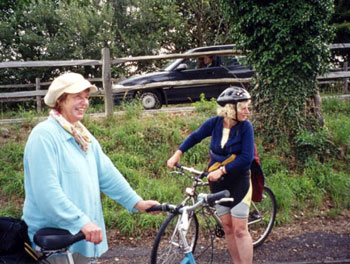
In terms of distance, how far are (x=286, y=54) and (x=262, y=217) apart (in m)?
3.52

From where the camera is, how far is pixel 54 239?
186 cm

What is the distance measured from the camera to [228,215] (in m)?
3.44

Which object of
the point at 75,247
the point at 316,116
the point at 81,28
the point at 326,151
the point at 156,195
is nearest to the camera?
the point at 75,247

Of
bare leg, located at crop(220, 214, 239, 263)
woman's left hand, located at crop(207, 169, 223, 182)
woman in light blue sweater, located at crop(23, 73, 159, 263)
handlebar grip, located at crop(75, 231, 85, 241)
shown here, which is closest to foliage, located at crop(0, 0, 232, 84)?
bare leg, located at crop(220, 214, 239, 263)

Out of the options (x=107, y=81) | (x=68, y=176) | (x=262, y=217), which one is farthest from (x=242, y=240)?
(x=107, y=81)

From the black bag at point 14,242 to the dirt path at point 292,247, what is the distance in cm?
240

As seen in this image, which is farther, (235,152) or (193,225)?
(193,225)

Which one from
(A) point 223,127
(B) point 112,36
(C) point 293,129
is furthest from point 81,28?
(A) point 223,127

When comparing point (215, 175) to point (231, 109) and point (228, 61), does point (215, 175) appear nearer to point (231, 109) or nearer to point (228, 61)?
point (231, 109)

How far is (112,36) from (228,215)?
14.3 m

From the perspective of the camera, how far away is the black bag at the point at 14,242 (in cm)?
185

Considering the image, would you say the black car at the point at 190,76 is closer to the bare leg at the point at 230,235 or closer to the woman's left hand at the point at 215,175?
the bare leg at the point at 230,235

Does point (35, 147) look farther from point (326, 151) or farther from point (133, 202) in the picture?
point (326, 151)

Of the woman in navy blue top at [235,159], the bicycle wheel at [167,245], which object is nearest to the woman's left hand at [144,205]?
the bicycle wheel at [167,245]
